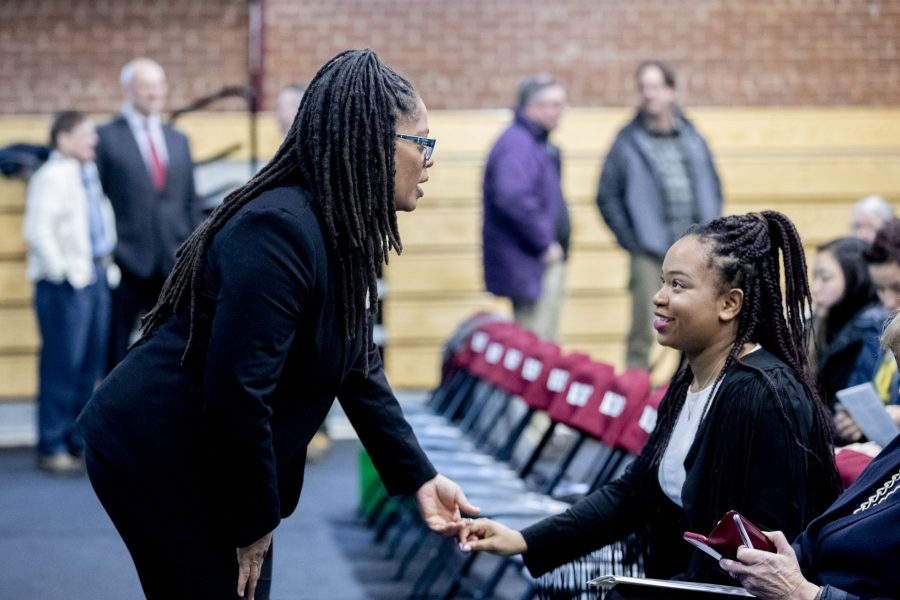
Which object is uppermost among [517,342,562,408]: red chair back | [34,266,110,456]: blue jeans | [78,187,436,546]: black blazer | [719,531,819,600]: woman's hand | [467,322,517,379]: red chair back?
[78,187,436,546]: black blazer

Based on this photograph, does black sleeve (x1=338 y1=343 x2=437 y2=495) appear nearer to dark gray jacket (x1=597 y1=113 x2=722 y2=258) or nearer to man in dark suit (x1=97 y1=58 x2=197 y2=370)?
man in dark suit (x1=97 y1=58 x2=197 y2=370)

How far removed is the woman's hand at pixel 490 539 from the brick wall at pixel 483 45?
673cm

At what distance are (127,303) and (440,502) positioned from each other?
5.20 m

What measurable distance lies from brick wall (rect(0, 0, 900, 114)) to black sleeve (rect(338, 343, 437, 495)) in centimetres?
680

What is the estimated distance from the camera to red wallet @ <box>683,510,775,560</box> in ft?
8.93

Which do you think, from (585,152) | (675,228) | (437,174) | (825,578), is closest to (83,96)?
(437,174)

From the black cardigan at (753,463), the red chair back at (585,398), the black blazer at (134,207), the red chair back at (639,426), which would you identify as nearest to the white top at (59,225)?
the black blazer at (134,207)

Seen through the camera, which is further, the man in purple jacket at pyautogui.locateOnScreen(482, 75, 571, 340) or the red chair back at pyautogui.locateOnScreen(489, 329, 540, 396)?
the man in purple jacket at pyautogui.locateOnScreen(482, 75, 571, 340)

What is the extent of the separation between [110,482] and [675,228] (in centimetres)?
600

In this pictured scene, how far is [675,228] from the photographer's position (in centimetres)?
841

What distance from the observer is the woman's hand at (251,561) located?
109 inches

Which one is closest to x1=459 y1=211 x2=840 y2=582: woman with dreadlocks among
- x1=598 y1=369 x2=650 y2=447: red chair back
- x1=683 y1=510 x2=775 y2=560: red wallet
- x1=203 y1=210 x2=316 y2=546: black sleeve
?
x1=683 y1=510 x2=775 y2=560: red wallet

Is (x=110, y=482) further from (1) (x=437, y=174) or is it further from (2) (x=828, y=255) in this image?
(1) (x=437, y=174)

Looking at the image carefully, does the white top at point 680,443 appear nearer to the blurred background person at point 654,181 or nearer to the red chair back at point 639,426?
the red chair back at point 639,426
